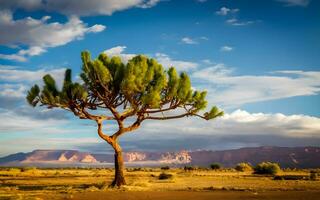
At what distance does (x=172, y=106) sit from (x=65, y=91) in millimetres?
7269

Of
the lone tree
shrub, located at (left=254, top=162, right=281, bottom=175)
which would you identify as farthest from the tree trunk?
shrub, located at (left=254, top=162, right=281, bottom=175)

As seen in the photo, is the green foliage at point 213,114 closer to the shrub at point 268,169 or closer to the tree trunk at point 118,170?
the tree trunk at point 118,170

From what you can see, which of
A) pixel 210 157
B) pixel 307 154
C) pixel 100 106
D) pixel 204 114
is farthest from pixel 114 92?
pixel 210 157

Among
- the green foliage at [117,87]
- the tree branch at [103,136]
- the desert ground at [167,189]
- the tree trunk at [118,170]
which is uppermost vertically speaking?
the green foliage at [117,87]

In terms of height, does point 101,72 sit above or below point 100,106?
above

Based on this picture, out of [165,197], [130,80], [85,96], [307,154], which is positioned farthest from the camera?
[307,154]

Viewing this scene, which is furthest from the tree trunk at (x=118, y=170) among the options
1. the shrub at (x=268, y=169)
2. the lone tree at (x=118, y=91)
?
the shrub at (x=268, y=169)

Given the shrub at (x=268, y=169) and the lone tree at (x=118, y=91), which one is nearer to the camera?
the lone tree at (x=118, y=91)

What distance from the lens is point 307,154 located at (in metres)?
154

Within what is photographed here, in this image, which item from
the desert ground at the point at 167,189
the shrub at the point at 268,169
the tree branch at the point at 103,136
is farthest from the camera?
the shrub at the point at 268,169

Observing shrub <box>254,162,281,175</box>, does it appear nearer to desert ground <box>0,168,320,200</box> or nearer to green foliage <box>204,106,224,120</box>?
desert ground <box>0,168,320,200</box>

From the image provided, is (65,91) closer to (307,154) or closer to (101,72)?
(101,72)

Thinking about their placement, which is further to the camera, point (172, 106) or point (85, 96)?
point (172, 106)

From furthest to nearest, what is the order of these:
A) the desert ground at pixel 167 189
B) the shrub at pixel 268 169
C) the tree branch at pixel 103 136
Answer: the shrub at pixel 268 169 → the tree branch at pixel 103 136 → the desert ground at pixel 167 189
